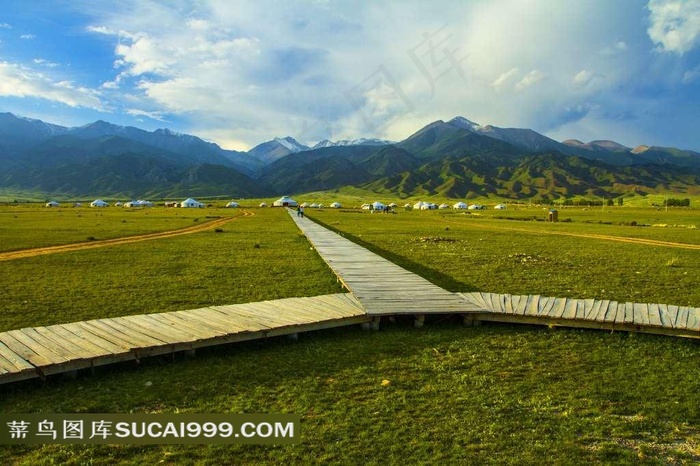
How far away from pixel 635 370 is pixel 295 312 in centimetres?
779

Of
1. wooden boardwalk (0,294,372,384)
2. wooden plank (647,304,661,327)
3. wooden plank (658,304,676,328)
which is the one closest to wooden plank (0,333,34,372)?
wooden boardwalk (0,294,372,384)

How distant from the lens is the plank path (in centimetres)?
883

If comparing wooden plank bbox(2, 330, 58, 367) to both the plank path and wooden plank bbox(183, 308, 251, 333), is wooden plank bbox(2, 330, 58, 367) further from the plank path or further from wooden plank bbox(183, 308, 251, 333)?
wooden plank bbox(183, 308, 251, 333)

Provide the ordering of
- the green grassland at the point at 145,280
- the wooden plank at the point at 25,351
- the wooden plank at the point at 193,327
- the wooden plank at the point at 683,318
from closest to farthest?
the wooden plank at the point at 25,351, the wooden plank at the point at 193,327, the wooden plank at the point at 683,318, the green grassland at the point at 145,280

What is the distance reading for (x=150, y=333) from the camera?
33.1 feet

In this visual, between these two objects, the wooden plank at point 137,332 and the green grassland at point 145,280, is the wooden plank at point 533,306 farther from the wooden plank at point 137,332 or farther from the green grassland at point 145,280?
the wooden plank at point 137,332

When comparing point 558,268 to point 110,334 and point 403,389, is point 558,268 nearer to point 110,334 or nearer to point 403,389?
point 403,389

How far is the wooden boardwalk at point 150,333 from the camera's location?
8.49 m

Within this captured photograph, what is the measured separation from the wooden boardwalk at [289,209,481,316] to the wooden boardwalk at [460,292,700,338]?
2.73ft

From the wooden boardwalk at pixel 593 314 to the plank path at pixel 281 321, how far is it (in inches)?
0.9

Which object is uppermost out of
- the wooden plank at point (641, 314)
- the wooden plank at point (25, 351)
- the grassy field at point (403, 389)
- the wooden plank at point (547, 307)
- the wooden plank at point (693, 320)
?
the wooden plank at point (25, 351)

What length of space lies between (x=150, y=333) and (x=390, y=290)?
24.2ft

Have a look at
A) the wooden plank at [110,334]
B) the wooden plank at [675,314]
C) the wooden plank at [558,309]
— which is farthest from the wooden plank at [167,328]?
the wooden plank at [675,314]

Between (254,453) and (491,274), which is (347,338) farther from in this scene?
(491,274)
